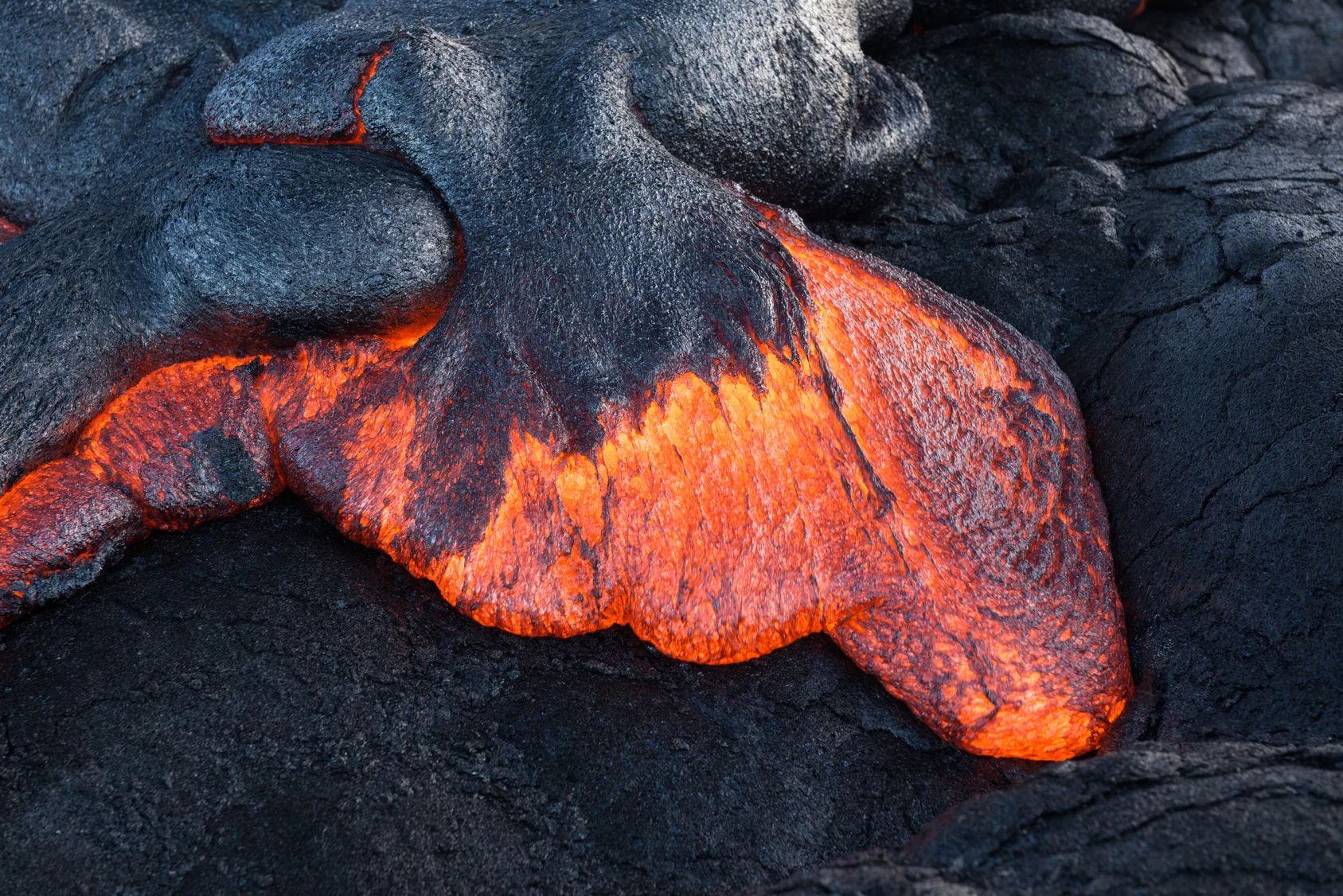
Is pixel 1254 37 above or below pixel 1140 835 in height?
above

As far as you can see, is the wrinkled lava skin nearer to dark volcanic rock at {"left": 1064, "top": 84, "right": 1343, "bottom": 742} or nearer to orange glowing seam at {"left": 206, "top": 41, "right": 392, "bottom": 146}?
orange glowing seam at {"left": 206, "top": 41, "right": 392, "bottom": 146}

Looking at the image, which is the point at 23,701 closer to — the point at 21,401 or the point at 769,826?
the point at 21,401

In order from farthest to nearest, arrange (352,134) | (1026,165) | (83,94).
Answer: (1026,165) → (83,94) → (352,134)

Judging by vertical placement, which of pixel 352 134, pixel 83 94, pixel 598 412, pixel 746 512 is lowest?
pixel 746 512

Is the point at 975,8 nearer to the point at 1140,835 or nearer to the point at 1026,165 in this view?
the point at 1026,165

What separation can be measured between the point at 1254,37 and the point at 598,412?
401 centimetres

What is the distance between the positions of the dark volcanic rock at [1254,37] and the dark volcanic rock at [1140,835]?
3645 millimetres

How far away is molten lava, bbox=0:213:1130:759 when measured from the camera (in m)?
2.26

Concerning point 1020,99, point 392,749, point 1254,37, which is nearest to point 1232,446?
point 1020,99

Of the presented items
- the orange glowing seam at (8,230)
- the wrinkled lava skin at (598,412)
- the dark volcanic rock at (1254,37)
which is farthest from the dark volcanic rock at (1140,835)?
the dark volcanic rock at (1254,37)

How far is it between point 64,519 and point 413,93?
135cm

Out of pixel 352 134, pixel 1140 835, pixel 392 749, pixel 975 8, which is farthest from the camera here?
pixel 975 8

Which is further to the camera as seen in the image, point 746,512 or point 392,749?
Answer: point 746,512

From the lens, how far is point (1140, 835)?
1588 mm
